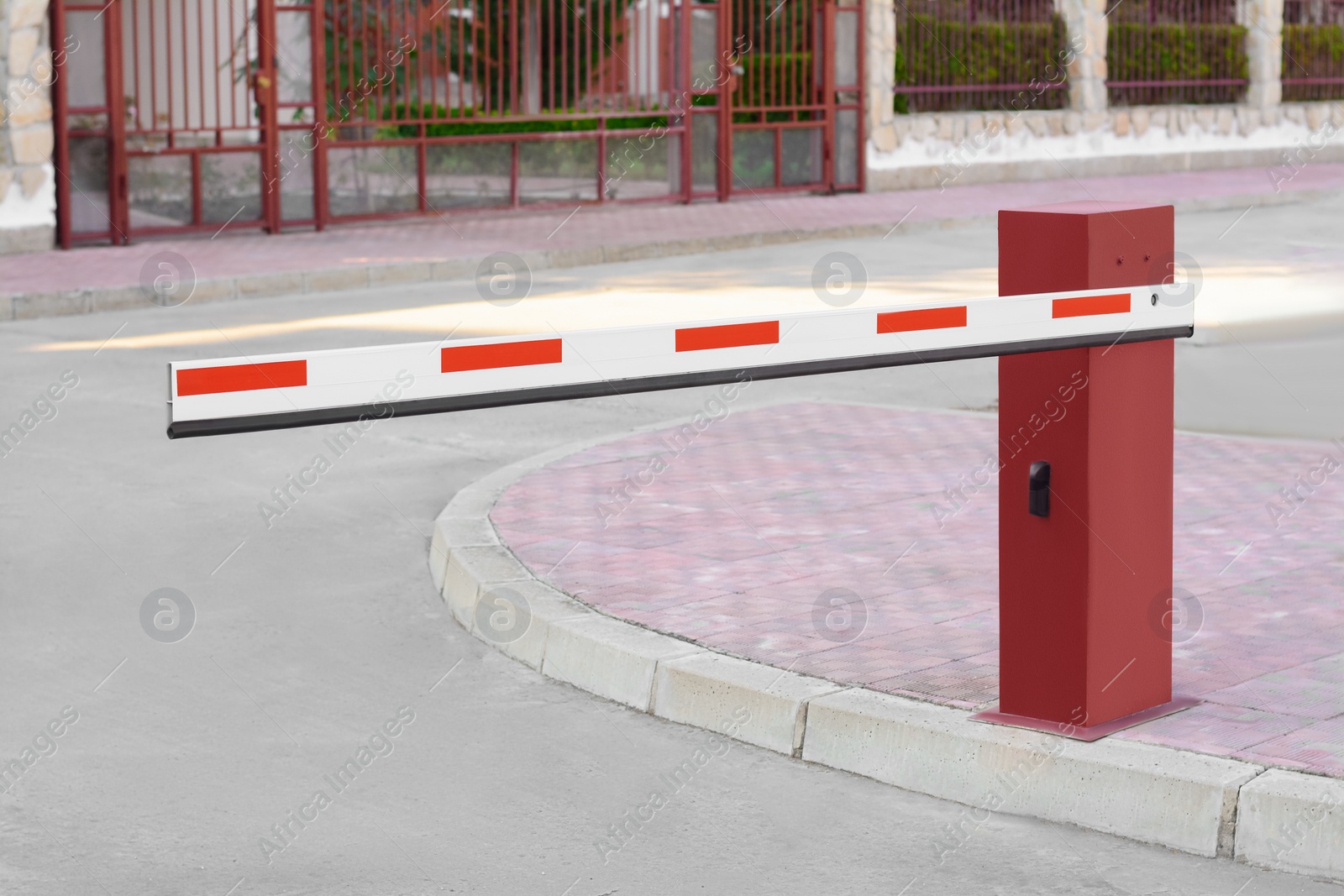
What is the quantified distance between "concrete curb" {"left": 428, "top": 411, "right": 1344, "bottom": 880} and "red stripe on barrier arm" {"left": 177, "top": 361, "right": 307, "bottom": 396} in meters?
1.68

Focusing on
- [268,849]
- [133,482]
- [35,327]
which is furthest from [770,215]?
[268,849]

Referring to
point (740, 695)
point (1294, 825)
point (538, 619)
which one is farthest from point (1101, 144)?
point (1294, 825)

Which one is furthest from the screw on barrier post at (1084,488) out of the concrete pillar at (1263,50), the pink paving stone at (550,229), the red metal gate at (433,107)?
the concrete pillar at (1263,50)

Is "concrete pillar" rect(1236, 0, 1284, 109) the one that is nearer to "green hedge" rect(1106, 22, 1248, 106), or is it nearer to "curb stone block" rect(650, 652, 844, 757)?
"green hedge" rect(1106, 22, 1248, 106)

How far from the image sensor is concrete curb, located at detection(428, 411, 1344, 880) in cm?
387

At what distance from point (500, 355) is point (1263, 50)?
2625 centimetres

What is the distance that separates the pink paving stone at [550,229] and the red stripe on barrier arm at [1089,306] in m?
10.1

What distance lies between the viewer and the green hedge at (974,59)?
23078mm

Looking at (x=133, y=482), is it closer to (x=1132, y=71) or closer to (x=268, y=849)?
(x=268, y=849)

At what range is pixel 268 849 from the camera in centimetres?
396

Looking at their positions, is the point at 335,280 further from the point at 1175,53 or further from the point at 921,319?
the point at 1175,53

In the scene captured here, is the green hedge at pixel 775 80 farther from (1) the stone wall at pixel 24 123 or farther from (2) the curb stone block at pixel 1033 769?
(2) the curb stone block at pixel 1033 769

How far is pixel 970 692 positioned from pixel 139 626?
2536mm

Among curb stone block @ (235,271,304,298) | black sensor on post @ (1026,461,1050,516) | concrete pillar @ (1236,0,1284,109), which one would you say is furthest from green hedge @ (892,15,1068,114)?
black sensor on post @ (1026,461,1050,516)
